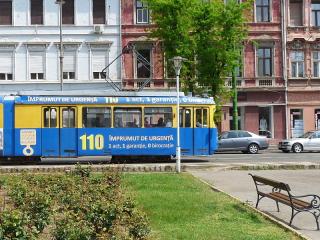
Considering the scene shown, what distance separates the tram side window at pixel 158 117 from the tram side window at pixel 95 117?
1750 millimetres

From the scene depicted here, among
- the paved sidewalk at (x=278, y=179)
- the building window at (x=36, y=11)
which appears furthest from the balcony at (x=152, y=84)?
the paved sidewalk at (x=278, y=179)

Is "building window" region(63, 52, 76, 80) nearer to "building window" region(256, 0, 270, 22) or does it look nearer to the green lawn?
"building window" region(256, 0, 270, 22)

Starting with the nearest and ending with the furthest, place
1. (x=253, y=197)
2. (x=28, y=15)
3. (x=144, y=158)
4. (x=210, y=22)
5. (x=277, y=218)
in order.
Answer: (x=277, y=218) < (x=253, y=197) < (x=144, y=158) < (x=210, y=22) < (x=28, y=15)

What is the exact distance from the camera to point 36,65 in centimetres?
4628

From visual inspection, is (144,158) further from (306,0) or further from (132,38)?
(306,0)

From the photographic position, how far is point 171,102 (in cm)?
2817

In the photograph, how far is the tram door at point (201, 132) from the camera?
28469mm

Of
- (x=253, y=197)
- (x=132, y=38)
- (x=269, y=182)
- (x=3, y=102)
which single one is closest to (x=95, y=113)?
(x=3, y=102)

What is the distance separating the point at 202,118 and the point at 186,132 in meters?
1.05

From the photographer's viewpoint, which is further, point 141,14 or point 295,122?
point 295,122

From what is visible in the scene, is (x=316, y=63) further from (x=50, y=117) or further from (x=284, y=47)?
(x=50, y=117)

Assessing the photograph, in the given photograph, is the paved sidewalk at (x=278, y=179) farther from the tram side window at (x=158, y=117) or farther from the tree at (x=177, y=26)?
the tree at (x=177, y=26)

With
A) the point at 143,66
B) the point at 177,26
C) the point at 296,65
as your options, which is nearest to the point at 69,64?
the point at 143,66

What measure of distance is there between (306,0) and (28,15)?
21329mm
